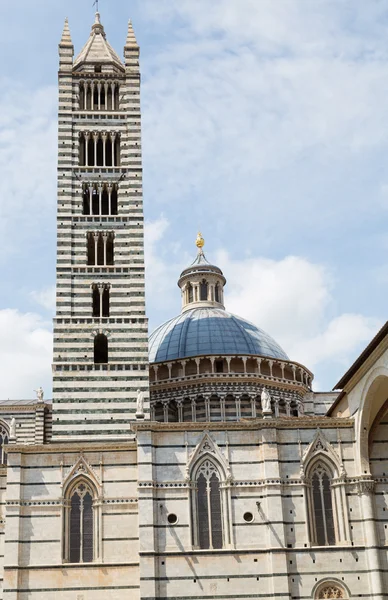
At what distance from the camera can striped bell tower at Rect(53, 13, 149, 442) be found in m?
35.1

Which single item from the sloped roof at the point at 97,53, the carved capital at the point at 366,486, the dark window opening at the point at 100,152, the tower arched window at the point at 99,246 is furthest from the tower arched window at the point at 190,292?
the carved capital at the point at 366,486

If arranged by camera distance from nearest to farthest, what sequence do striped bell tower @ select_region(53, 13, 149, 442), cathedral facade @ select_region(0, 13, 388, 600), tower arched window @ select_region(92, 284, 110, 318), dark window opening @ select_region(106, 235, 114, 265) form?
cathedral facade @ select_region(0, 13, 388, 600)
striped bell tower @ select_region(53, 13, 149, 442)
tower arched window @ select_region(92, 284, 110, 318)
dark window opening @ select_region(106, 235, 114, 265)

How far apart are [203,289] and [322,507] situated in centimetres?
2243

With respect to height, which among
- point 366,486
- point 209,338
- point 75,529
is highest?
point 209,338

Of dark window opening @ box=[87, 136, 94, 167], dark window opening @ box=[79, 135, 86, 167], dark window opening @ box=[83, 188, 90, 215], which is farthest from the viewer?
dark window opening @ box=[87, 136, 94, 167]

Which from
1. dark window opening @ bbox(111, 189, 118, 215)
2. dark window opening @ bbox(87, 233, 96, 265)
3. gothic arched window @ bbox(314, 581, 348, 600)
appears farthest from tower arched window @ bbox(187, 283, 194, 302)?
gothic arched window @ bbox(314, 581, 348, 600)

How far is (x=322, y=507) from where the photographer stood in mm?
28328

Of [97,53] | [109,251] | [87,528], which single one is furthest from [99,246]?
[87,528]

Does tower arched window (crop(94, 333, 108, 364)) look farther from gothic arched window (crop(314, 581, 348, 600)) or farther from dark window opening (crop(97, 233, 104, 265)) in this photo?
gothic arched window (crop(314, 581, 348, 600))

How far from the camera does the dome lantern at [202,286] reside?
48831 millimetres

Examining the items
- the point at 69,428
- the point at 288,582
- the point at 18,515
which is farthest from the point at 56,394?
the point at 288,582

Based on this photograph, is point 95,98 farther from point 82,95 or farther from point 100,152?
point 100,152

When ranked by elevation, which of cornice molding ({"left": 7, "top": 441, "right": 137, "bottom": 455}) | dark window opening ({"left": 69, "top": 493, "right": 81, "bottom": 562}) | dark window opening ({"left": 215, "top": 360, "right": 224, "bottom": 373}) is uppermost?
dark window opening ({"left": 215, "top": 360, "right": 224, "bottom": 373})

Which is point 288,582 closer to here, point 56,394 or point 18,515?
point 18,515
